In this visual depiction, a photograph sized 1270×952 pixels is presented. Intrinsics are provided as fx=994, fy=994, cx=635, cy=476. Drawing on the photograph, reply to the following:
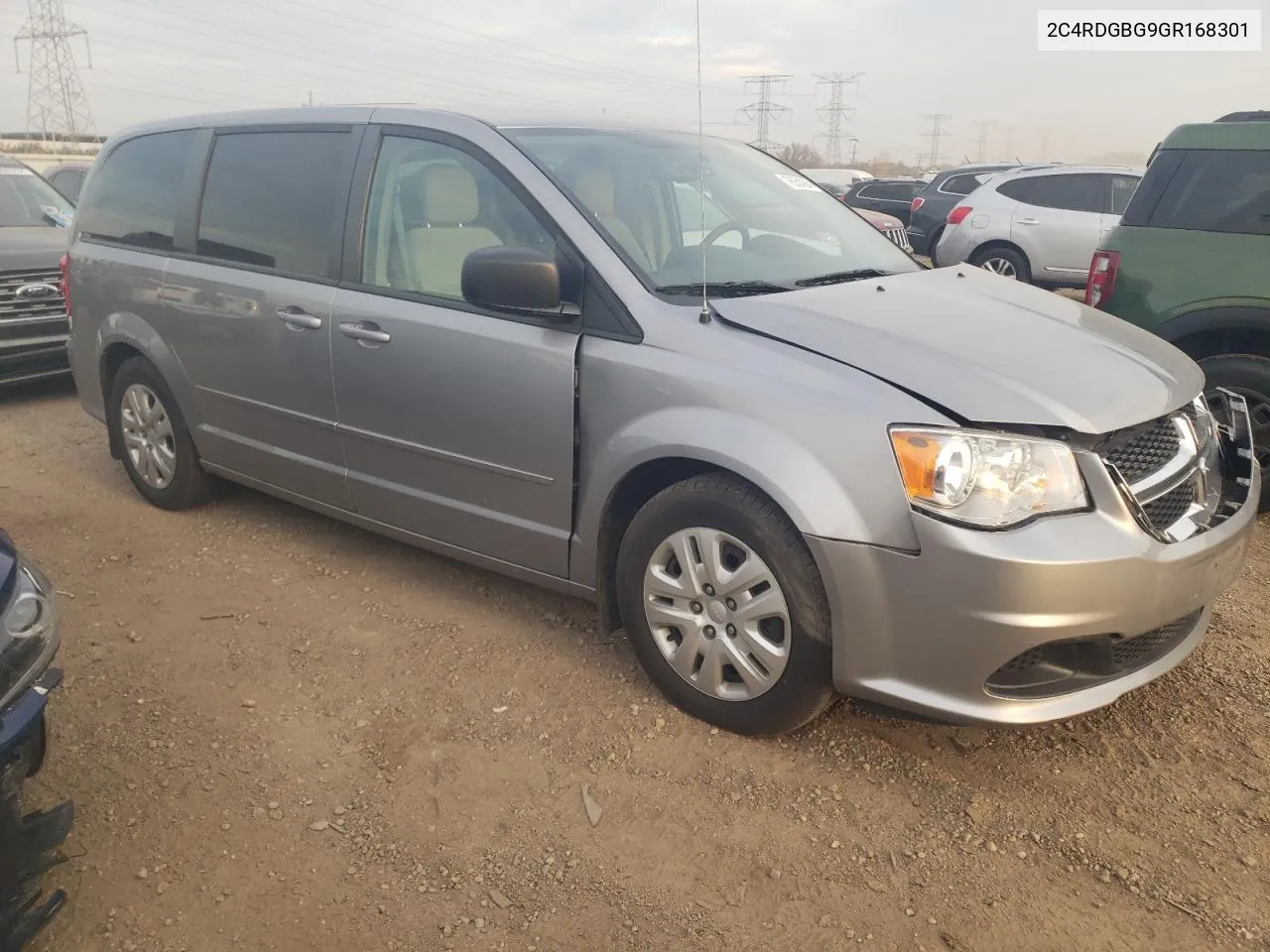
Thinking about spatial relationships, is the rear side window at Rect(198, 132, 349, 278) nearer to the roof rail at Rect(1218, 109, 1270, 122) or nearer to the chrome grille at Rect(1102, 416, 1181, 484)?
the chrome grille at Rect(1102, 416, 1181, 484)

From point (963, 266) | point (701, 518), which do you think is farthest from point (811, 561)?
point (963, 266)

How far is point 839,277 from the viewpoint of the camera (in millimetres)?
3373

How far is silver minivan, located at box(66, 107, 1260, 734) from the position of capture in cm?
241

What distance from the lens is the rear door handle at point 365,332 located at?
3.46m

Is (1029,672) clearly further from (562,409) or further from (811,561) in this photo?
(562,409)

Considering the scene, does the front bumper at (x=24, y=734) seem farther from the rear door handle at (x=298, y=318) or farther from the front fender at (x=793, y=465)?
the rear door handle at (x=298, y=318)

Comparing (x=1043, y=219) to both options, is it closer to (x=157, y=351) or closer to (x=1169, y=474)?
(x=1169, y=474)

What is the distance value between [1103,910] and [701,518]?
4.34 feet

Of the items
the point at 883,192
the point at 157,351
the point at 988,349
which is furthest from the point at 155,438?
the point at 883,192

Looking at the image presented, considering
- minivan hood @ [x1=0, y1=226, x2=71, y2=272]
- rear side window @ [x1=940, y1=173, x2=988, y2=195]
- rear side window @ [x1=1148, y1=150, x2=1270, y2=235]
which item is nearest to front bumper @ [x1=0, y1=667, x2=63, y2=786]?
rear side window @ [x1=1148, y1=150, x2=1270, y2=235]

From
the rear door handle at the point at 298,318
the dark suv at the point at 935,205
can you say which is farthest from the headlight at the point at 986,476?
the dark suv at the point at 935,205

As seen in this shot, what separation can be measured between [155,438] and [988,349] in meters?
3.84

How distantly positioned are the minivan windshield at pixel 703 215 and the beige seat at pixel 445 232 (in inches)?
10.1

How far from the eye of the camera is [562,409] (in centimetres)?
304
